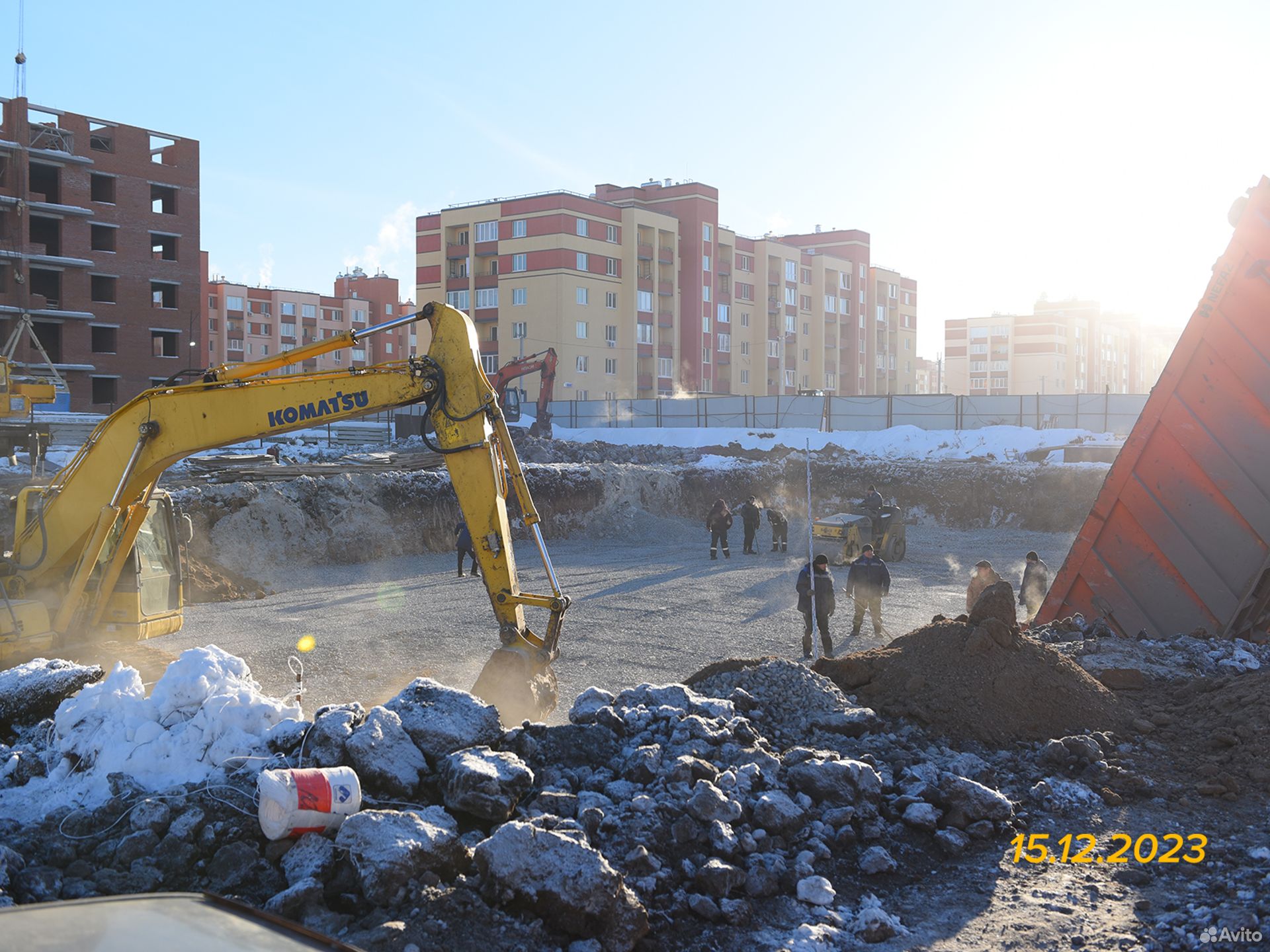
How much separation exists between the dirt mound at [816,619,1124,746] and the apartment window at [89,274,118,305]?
4993cm

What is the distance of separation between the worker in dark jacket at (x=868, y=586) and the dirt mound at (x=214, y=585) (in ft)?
33.4

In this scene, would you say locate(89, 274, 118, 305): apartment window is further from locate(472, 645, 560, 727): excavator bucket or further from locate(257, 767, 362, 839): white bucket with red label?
locate(257, 767, 362, 839): white bucket with red label

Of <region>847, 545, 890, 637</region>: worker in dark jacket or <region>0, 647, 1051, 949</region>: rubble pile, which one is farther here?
<region>847, 545, 890, 637</region>: worker in dark jacket

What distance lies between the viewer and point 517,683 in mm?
7918

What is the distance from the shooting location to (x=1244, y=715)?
6969mm

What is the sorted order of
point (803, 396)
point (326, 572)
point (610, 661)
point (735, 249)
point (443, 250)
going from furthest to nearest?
point (735, 249) < point (443, 250) < point (803, 396) < point (326, 572) < point (610, 661)

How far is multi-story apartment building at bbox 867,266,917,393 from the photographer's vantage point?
8588cm

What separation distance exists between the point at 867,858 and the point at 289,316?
101302 mm

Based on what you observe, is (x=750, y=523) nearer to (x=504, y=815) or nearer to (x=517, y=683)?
(x=517, y=683)

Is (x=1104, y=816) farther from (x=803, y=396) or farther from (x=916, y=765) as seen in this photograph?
(x=803, y=396)

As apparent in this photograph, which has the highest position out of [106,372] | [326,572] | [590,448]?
[106,372]

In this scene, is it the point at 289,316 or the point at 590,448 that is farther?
the point at 289,316

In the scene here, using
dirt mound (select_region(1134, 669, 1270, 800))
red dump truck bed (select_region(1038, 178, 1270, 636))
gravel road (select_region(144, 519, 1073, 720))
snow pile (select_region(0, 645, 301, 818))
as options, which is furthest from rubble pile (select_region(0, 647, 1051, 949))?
red dump truck bed (select_region(1038, 178, 1270, 636))

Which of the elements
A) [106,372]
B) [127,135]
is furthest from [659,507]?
[127,135]
